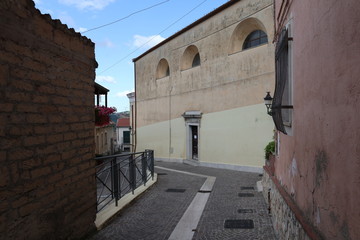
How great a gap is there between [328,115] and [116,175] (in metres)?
4.62

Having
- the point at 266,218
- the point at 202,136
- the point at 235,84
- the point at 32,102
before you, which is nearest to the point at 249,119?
the point at 235,84

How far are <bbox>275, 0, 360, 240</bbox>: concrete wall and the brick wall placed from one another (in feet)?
9.51

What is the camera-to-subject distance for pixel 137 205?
24.3 ft

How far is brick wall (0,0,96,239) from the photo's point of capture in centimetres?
325

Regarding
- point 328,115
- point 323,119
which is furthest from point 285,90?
point 328,115

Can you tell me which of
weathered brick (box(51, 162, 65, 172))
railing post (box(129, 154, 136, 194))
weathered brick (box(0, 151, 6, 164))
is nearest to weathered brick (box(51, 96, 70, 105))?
weathered brick (box(51, 162, 65, 172))

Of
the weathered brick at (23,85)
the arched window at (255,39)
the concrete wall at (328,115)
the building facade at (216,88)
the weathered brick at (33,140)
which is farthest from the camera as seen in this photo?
the arched window at (255,39)

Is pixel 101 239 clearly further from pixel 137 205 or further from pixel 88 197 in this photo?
pixel 137 205

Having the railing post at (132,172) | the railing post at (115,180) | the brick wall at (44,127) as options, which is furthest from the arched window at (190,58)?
the brick wall at (44,127)

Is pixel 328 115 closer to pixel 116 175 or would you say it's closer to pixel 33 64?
pixel 33 64

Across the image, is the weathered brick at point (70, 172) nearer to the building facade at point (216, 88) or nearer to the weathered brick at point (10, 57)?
the weathered brick at point (10, 57)

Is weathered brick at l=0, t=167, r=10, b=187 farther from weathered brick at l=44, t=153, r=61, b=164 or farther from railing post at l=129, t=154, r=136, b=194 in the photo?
railing post at l=129, t=154, r=136, b=194

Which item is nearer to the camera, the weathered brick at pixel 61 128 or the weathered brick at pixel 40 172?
the weathered brick at pixel 40 172

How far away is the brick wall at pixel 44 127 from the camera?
128 inches
